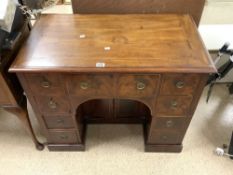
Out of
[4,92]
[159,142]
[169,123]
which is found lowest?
[159,142]

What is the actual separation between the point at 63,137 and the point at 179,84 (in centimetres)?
80

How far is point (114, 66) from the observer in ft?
2.74

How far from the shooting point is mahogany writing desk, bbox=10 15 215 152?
0.85 m

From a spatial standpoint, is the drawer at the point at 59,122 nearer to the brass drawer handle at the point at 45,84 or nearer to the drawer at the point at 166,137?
the brass drawer handle at the point at 45,84

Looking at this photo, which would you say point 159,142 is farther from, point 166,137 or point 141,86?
point 141,86

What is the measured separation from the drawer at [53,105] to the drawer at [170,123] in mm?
498

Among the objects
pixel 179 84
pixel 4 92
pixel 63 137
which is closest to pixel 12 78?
pixel 4 92

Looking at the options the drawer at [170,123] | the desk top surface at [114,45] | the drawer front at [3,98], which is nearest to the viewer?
the desk top surface at [114,45]

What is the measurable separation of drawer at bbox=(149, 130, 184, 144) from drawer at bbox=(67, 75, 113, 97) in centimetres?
46

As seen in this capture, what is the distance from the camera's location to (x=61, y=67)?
2.75 feet

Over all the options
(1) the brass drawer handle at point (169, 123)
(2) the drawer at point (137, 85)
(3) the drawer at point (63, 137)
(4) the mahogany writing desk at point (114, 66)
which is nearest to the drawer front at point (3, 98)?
(4) the mahogany writing desk at point (114, 66)

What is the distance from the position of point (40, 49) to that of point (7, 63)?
0.59 feet

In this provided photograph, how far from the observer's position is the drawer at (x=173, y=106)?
0.99 m

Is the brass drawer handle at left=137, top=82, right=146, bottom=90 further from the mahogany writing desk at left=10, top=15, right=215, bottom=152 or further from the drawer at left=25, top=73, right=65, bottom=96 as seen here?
the drawer at left=25, top=73, right=65, bottom=96
